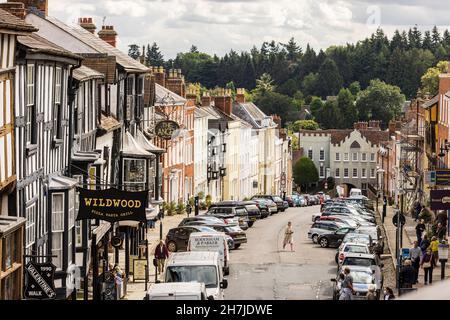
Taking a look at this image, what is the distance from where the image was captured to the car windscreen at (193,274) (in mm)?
29547

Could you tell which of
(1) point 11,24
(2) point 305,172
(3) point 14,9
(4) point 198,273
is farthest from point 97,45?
(2) point 305,172

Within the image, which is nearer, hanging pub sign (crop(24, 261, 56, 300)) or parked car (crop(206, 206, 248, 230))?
hanging pub sign (crop(24, 261, 56, 300))

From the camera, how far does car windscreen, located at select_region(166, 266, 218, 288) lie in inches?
1163

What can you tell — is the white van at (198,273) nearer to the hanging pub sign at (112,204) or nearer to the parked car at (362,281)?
the hanging pub sign at (112,204)

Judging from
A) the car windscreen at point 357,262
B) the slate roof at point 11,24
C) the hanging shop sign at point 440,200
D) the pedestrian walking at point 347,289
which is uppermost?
the slate roof at point 11,24

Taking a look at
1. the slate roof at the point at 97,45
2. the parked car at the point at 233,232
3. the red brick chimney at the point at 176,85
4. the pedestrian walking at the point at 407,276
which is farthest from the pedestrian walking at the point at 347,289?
the red brick chimney at the point at 176,85

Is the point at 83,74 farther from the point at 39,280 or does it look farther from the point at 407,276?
the point at 39,280

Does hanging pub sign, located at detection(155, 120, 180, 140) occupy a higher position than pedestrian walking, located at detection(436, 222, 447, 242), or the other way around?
hanging pub sign, located at detection(155, 120, 180, 140)

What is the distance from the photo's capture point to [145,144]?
52438mm

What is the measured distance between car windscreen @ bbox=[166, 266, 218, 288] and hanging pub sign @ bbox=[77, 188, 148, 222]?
2938mm

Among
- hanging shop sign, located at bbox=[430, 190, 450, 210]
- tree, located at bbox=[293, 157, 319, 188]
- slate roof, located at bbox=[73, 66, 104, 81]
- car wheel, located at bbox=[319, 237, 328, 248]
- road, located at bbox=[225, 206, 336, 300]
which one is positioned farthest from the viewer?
tree, located at bbox=[293, 157, 319, 188]

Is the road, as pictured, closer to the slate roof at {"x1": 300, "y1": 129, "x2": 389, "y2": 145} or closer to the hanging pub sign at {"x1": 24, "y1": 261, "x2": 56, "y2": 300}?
the hanging pub sign at {"x1": 24, "y1": 261, "x2": 56, "y2": 300}

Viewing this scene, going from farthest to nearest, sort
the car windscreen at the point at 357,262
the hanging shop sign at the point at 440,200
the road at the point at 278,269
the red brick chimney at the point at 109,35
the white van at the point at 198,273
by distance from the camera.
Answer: the red brick chimney at the point at 109,35
the hanging shop sign at the point at 440,200
the car windscreen at the point at 357,262
the road at the point at 278,269
the white van at the point at 198,273

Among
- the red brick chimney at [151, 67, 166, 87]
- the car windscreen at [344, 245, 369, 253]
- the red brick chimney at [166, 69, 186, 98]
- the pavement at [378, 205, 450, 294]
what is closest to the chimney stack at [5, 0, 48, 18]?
the car windscreen at [344, 245, 369, 253]
